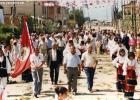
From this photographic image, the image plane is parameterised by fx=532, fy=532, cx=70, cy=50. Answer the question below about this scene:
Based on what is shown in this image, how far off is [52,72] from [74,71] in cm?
300

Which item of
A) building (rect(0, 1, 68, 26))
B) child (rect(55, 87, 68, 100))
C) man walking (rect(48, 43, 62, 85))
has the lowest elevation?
building (rect(0, 1, 68, 26))

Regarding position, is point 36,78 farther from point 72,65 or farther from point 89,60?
point 89,60

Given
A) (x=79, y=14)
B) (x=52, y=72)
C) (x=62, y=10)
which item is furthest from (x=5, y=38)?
(x=79, y=14)

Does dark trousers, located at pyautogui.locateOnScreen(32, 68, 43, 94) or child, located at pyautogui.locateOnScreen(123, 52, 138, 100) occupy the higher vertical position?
child, located at pyautogui.locateOnScreen(123, 52, 138, 100)

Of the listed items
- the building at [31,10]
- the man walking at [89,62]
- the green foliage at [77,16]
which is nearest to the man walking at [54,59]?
the man walking at [89,62]

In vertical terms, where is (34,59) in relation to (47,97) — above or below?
above

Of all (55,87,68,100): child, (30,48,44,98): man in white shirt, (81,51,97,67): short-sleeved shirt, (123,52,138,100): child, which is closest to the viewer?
(55,87,68,100): child

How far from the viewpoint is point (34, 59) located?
59.2 ft

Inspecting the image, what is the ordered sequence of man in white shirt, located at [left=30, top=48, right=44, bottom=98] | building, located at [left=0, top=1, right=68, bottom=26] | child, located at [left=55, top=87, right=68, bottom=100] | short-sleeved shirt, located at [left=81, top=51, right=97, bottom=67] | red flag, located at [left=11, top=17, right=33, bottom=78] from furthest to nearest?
1. building, located at [left=0, top=1, right=68, bottom=26]
2. red flag, located at [left=11, top=17, right=33, bottom=78]
3. short-sleeved shirt, located at [left=81, top=51, right=97, bottom=67]
4. man in white shirt, located at [left=30, top=48, right=44, bottom=98]
5. child, located at [left=55, top=87, right=68, bottom=100]

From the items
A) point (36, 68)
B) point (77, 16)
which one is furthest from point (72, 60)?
point (77, 16)

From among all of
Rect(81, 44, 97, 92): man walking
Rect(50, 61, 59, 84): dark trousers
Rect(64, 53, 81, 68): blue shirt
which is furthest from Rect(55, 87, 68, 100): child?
Rect(50, 61, 59, 84): dark trousers

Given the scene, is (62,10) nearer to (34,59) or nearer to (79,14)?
(79,14)

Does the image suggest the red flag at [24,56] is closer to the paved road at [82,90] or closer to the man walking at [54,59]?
the paved road at [82,90]

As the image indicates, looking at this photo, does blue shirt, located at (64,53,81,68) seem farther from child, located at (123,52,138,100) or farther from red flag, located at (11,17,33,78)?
child, located at (123,52,138,100)
